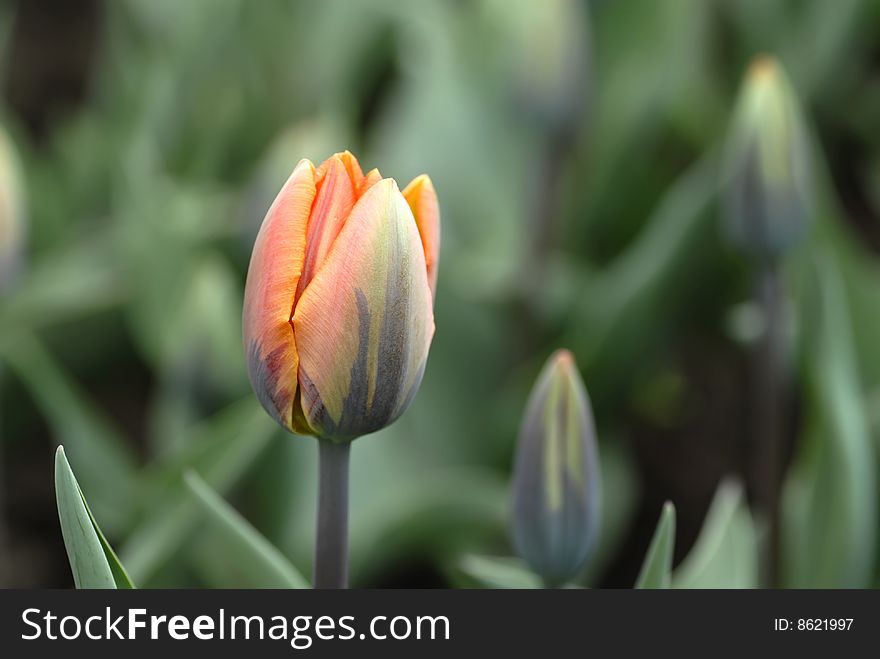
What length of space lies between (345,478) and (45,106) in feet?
4.24

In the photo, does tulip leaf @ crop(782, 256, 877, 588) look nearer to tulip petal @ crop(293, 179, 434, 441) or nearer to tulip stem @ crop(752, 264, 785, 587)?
tulip stem @ crop(752, 264, 785, 587)

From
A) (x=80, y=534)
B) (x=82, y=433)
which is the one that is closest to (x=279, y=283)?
(x=80, y=534)

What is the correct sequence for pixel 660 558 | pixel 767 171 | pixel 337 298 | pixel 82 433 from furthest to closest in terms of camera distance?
A: pixel 82 433
pixel 767 171
pixel 660 558
pixel 337 298

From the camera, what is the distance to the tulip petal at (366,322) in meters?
0.44

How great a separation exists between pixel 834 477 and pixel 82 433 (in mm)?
555

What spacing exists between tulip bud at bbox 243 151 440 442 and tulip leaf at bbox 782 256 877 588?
1.41ft

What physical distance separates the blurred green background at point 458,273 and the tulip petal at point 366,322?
182mm

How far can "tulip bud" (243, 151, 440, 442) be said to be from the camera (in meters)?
0.44

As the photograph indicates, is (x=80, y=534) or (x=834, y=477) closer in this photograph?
(x=80, y=534)

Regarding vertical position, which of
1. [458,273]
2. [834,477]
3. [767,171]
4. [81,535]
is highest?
[458,273]

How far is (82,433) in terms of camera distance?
981mm

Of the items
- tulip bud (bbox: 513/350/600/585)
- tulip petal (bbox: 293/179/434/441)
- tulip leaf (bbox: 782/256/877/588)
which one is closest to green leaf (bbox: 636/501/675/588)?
tulip bud (bbox: 513/350/600/585)

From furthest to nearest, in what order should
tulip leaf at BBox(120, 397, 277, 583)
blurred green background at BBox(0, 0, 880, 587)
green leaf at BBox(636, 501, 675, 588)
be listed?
blurred green background at BBox(0, 0, 880, 587) → tulip leaf at BBox(120, 397, 277, 583) → green leaf at BBox(636, 501, 675, 588)

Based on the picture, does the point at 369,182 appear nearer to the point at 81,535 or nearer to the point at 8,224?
the point at 81,535
